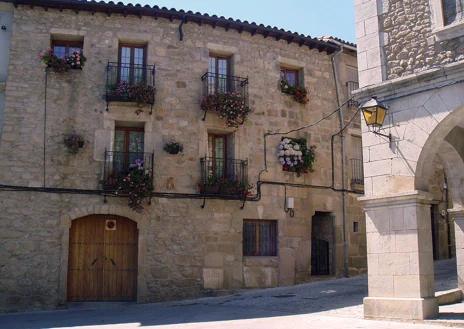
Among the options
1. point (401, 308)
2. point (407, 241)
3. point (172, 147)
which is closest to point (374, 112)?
point (407, 241)

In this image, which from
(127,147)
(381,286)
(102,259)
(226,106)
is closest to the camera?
(381,286)

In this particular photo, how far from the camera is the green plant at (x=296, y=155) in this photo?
14.9 meters

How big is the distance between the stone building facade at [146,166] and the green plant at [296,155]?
199 millimetres

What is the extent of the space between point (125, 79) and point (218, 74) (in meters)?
2.42

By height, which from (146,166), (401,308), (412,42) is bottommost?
(401,308)

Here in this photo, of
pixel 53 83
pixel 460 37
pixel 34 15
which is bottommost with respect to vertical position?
pixel 460 37

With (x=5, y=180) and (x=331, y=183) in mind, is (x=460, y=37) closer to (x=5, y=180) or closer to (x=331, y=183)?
(x=331, y=183)

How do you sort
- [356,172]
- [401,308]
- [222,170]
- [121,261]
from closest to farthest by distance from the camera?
1. [401,308]
2. [121,261]
3. [222,170]
4. [356,172]

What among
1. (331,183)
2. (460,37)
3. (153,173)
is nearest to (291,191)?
(331,183)

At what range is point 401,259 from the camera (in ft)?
27.6

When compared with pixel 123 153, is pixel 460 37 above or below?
above

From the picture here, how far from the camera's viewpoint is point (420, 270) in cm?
821

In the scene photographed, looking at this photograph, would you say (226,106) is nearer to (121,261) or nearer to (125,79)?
(125,79)

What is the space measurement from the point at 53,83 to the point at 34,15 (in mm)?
1747
